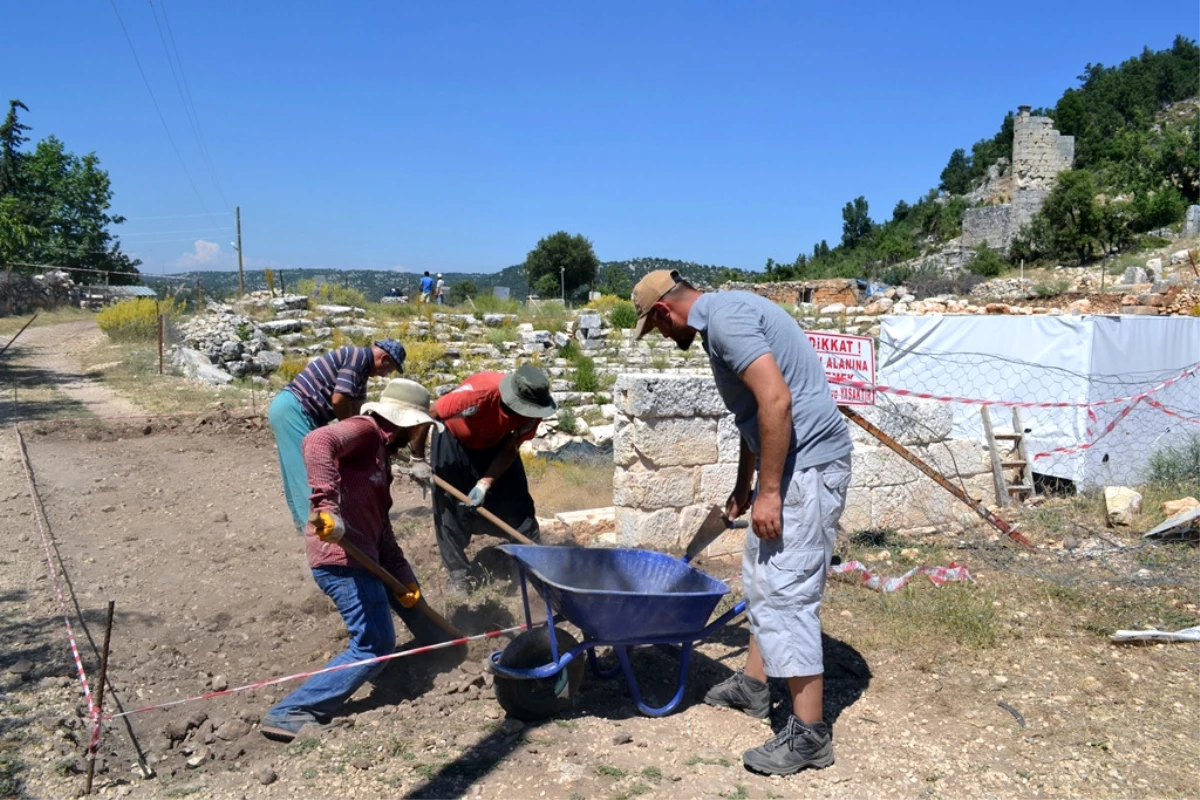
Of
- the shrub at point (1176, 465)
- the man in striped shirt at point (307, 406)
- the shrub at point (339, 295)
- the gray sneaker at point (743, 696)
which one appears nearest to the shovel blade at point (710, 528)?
the gray sneaker at point (743, 696)

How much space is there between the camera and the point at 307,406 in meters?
4.71

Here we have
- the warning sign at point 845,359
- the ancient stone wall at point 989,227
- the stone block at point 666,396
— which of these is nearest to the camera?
the stone block at point 666,396

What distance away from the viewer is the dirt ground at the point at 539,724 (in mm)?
2938

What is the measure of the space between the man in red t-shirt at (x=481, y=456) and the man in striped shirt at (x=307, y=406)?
45 cm

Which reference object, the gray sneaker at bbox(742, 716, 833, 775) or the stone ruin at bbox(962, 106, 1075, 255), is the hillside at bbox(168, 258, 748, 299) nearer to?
the stone ruin at bbox(962, 106, 1075, 255)

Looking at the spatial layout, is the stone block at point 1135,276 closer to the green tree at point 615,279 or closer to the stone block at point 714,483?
the green tree at point 615,279

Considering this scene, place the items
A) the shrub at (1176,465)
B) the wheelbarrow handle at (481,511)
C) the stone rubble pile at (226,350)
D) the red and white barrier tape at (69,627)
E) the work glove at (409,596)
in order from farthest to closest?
1. the stone rubble pile at (226,350)
2. the shrub at (1176,465)
3. the wheelbarrow handle at (481,511)
4. the work glove at (409,596)
5. the red and white barrier tape at (69,627)

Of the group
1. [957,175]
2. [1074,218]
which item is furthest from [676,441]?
[957,175]

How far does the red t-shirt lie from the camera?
476 centimetres

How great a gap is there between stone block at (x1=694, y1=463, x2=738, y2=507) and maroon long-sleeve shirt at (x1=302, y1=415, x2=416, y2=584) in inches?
93.5

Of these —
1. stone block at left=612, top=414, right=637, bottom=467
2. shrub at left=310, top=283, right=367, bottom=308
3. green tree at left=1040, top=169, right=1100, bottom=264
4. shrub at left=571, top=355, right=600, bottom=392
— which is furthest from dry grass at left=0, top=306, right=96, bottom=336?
green tree at left=1040, top=169, right=1100, bottom=264

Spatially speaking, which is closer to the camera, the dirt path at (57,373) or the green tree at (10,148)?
the dirt path at (57,373)

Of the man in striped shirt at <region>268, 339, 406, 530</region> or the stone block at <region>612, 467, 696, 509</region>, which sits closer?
the man in striped shirt at <region>268, 339, 406, 530</region>

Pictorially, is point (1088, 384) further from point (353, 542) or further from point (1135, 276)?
point (1135, 276)
